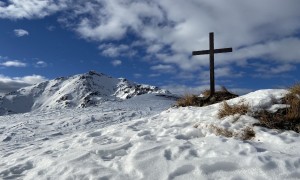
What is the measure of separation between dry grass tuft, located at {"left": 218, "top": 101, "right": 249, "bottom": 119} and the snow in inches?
6.7

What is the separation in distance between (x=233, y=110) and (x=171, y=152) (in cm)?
282

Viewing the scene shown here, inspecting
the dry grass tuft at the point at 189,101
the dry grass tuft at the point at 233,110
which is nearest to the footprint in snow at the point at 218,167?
the dry grass tuft at the point at 233,110

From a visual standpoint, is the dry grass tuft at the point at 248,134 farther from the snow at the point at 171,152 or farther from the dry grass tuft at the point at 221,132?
the dry grass tuft at the point at 221,132

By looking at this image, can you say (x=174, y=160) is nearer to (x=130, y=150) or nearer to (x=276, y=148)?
(x=130, y=150)

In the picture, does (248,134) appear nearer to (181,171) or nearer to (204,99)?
(181,171)

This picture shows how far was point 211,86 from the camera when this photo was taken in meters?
15.2

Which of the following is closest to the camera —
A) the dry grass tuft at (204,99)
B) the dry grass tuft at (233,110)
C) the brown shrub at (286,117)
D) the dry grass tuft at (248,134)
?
the dry grass tuft at (248,134)

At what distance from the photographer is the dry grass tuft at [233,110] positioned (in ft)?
32.5

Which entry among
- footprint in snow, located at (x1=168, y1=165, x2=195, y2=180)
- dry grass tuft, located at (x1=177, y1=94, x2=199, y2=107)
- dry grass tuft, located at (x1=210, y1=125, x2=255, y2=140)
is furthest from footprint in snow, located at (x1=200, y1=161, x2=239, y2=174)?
dry grass tuft, located at (x1=177, y1=94, x2=199, y2=107)

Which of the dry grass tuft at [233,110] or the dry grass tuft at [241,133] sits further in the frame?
the dry grass tuft at [233,110]

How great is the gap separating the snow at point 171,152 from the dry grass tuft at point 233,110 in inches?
6.7

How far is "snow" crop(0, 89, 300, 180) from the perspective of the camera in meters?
6.86

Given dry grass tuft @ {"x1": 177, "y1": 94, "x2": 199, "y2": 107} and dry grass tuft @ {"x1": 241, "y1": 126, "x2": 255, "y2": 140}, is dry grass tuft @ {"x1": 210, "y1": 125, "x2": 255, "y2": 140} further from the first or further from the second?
dry grass tuft @ {"x1": 177, "y1": 94, "x2": 199, "y2": 107}

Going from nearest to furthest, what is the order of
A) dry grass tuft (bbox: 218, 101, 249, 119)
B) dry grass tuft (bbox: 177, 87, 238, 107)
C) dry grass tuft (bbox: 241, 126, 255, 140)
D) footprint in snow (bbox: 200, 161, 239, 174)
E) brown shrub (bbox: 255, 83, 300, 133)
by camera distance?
1. footprint in snow (bbox: 200, 161, 239, 174)
2. dry grass tuft (bbox: 241, 126, 255, 140)
3. brown shrub (bbox: 255, 83, 300, 133)
4. dry grass tuft (bbox: 218, 101, 249, 119)
5. dry grass tuft (bbox: 177, 87, 238, 107)
